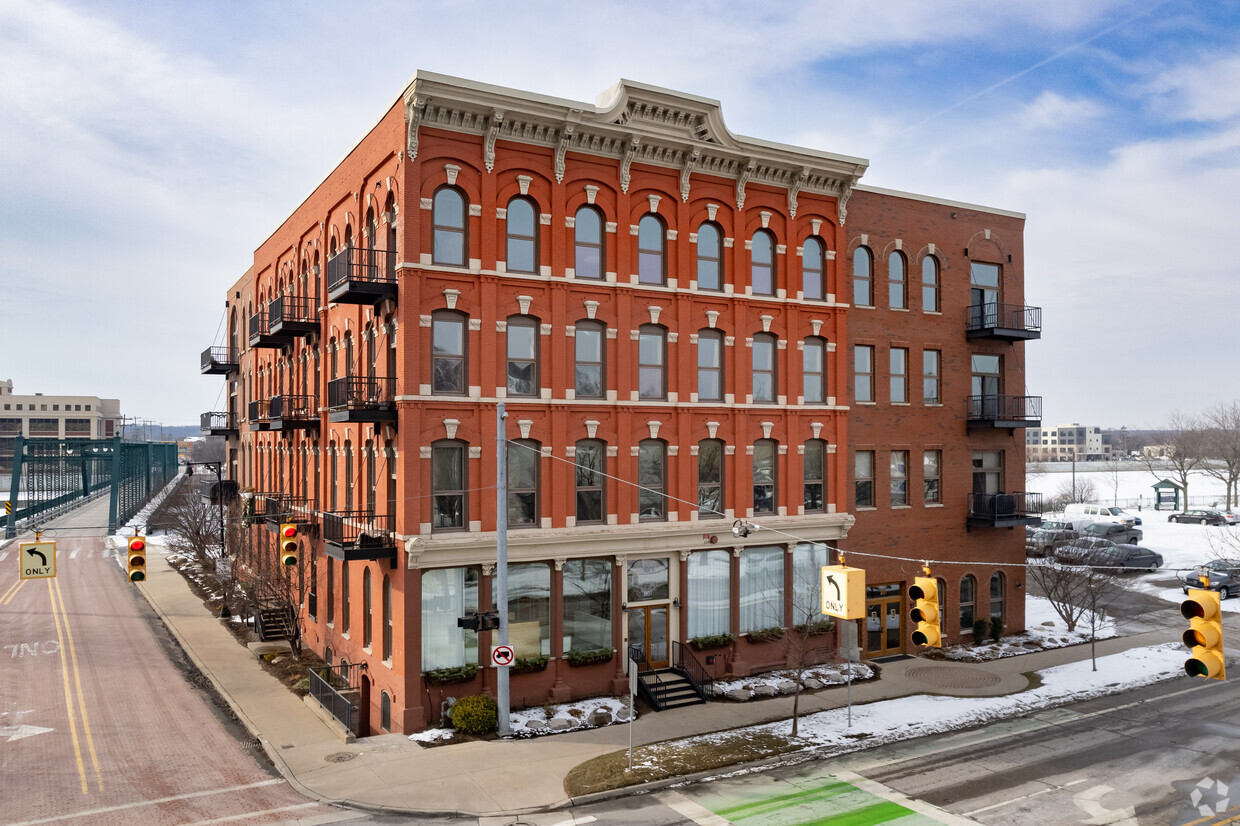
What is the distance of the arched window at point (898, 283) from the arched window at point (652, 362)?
9.86 meters

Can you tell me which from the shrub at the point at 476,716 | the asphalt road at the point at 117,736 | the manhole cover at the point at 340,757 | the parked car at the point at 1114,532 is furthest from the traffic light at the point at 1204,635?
the parked car at the point at 1114,532

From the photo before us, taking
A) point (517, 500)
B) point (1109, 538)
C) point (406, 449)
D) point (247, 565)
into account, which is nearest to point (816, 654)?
point (517, 500)

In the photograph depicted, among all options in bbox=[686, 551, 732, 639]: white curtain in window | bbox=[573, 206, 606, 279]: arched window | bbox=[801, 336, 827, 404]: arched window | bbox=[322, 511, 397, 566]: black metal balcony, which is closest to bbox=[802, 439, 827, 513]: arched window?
bbox=[801, 336, 827, 404]: arched window

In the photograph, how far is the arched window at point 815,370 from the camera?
28703 mm

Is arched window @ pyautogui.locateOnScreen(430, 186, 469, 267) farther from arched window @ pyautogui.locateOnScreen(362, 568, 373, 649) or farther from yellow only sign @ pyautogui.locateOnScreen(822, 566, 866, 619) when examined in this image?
yellow only sign @ pyautogui.locateOnScreen(822, 566, 866, 619)

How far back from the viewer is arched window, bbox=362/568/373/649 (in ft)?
81.9

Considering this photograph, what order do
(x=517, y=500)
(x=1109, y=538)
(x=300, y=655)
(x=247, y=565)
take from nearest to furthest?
(x=517, y=500), (x=300, y=655), (x=247, y=565), (x=1109, y=538)

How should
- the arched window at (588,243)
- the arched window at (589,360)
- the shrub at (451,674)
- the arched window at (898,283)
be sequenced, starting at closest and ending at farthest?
Answer: the shrub at (451,674)
the arched window at (589,360)
the arched window at (588,243)
the arched window at (898,283)

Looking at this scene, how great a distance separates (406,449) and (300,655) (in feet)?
41.1

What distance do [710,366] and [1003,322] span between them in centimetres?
1362

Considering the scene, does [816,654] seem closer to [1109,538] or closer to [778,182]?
[778,182]

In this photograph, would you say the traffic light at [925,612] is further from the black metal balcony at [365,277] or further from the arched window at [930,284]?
the arched window at [930,284]

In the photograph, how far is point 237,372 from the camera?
163ft

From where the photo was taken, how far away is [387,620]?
23500 mm
